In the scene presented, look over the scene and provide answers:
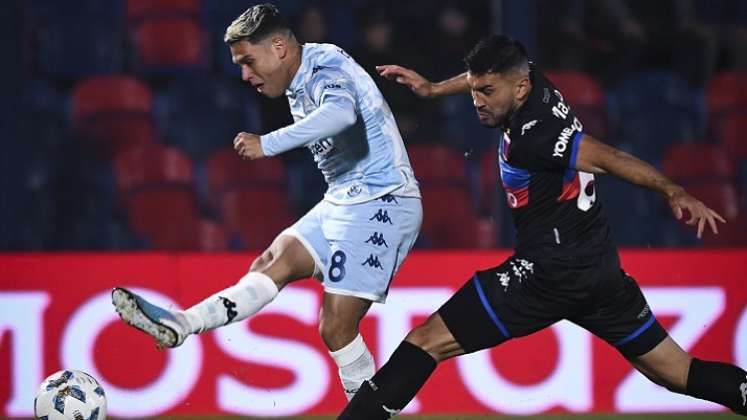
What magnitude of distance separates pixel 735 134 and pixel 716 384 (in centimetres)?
434

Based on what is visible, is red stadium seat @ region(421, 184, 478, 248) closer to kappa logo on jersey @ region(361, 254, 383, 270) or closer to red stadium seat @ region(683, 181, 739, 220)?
red stadium seat @ region(683, 181, 739, 220)

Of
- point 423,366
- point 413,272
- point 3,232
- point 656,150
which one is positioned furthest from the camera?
point 656,150

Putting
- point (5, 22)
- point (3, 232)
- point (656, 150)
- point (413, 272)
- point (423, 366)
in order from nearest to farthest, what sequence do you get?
point (423, 366) < point (413, 272) < point (3, 232) < point (5, 22) < point (656, 150)

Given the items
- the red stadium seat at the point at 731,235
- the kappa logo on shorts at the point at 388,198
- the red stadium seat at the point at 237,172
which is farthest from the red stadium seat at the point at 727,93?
the kappa logo on shorts at the point at 388,198

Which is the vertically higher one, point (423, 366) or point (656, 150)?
point (423, 366)

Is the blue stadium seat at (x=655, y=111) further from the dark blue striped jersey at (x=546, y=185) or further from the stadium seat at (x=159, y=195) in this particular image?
the dark blue striped jersey at (x=546, y=185)

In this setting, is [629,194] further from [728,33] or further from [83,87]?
[83,87]

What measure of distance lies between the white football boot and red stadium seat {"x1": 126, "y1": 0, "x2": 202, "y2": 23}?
4.38 m

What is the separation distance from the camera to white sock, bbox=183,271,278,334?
4586 millimetres

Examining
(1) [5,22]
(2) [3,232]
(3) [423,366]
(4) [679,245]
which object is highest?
(1) [5,22]

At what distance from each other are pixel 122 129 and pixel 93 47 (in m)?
0.59

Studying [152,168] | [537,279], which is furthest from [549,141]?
[152,168]

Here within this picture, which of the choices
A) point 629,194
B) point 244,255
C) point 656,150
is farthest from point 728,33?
point 244,255

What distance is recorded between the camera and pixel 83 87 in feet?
26.8
